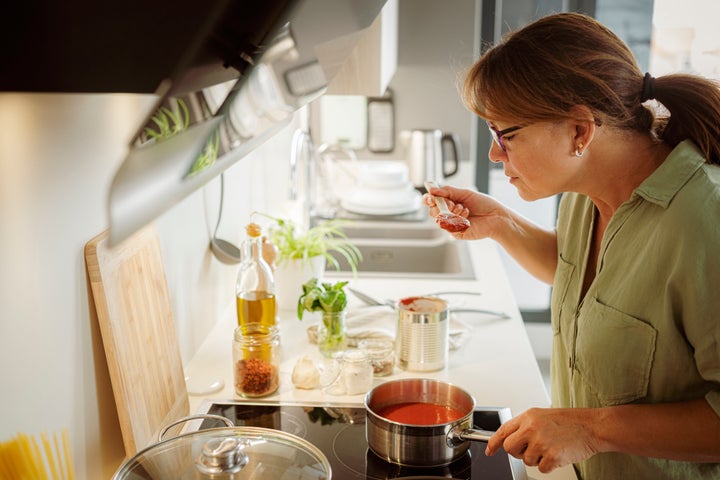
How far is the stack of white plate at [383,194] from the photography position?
312cm

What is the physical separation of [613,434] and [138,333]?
0.78 m

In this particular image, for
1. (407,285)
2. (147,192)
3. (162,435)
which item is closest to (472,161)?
(407,285)

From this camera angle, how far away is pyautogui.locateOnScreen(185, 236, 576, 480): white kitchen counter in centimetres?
161

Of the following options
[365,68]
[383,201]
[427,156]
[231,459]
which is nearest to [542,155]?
[231,459]

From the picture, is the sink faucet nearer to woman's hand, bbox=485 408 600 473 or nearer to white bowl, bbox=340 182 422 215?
white bowl, bbox=340 182 422 215

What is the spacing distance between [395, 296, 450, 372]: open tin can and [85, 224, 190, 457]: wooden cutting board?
50 cm

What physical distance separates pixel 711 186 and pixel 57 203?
3.18ft

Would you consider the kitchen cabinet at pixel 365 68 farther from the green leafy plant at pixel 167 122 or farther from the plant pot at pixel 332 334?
the green leafy plant at pixel 167 122

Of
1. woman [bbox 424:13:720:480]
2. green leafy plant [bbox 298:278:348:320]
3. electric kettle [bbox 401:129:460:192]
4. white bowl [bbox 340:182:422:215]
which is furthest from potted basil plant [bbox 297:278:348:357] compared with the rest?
electric kettle [bbox 401:129:460:192]

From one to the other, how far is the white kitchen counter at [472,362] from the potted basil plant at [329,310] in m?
0.05

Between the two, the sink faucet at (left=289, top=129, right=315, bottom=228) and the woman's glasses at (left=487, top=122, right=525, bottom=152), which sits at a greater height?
the woman's glasses at (left=487, top=122, right=525, bottom=152)

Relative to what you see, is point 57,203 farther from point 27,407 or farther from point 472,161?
point 472,161

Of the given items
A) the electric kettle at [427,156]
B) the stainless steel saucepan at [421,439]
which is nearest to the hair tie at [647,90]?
the stainless steel saucepan at [421,439]

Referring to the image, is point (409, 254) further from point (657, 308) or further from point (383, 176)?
point (657, 308)
